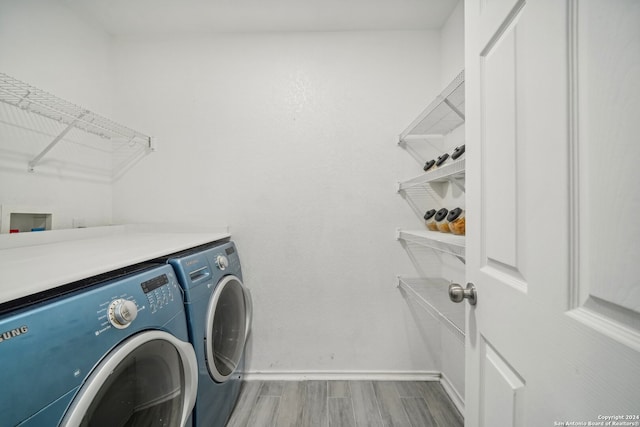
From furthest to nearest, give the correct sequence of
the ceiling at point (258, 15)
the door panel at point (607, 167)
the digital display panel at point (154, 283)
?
the ceiling at point (258, 15)
the digital display panel at point (154, 283)
the door panel at point (607, 167)

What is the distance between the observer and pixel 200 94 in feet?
5.85

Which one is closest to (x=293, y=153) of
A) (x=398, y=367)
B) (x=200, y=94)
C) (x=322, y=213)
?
(x=322, y=213)

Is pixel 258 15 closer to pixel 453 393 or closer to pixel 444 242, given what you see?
pixel 444 242

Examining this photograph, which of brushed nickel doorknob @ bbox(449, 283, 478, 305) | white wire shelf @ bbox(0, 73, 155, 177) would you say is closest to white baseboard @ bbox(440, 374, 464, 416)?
brushed nickel doorknob @ bbox(449, 283, 478, 305)

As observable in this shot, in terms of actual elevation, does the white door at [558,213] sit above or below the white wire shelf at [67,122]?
below

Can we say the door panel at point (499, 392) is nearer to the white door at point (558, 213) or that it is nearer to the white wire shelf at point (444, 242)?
the white door at point (558, 213)

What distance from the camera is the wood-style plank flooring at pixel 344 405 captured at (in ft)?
4.45

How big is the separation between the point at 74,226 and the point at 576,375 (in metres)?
2.30

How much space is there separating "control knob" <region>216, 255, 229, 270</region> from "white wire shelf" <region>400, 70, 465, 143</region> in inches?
55.3

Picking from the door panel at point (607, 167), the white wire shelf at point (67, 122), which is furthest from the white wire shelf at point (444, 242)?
the white wire shelf at point (67, 122)

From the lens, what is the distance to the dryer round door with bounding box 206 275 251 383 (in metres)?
1.16

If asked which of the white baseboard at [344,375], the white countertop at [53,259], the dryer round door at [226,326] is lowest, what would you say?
the white baseboard at [344,375]

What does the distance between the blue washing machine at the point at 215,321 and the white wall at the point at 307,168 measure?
29cm

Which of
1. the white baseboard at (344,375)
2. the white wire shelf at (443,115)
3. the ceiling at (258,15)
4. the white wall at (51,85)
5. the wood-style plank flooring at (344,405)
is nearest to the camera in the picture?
the white wire shelf at (443,115)
